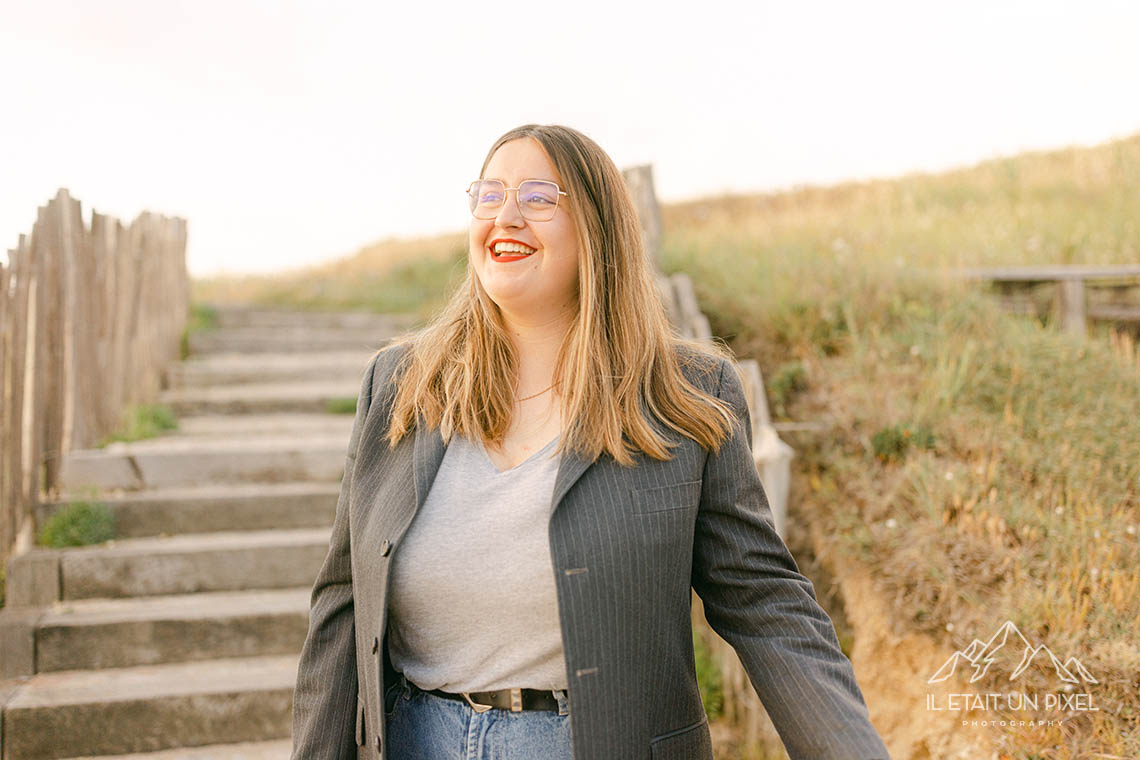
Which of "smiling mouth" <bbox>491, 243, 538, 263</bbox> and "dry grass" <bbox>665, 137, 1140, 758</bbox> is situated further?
"dry grass" <bbox>665, 137, 1140, 758</bbox>

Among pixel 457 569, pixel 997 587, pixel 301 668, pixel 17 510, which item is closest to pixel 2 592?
pixel 17 510

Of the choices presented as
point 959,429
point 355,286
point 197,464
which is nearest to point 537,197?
point 959,429

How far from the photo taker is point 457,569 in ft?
6.05

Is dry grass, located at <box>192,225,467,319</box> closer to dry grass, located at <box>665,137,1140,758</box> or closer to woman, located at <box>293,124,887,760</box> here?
dry grass, located at <box>665,137,1140,758</box>

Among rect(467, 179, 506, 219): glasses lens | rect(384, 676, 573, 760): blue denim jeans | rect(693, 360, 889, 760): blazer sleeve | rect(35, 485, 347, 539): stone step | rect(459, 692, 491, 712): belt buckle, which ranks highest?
rect(467, 179, 506, 219): glasses lens

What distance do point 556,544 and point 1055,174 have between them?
42.6ft

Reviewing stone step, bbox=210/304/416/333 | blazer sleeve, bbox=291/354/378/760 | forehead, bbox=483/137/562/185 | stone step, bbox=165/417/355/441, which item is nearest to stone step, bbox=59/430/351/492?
stone step, bbox=165/417/355/441

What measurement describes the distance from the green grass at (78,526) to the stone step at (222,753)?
52.4 inches

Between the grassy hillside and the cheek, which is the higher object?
the cheek

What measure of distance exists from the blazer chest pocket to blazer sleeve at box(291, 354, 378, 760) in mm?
702

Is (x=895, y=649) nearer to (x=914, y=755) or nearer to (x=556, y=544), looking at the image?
(x=914, y=755)

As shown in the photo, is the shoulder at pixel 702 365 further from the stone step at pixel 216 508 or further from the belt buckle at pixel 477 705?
the stone step at pixel 216 508

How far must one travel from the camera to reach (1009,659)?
3.20 m

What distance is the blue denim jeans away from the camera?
5.88 feet
